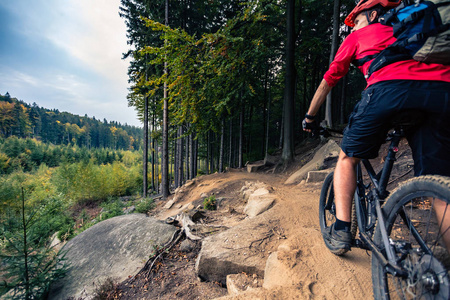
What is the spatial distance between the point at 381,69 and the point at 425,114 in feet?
1.33

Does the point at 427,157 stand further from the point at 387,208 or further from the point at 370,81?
the point at 370,81

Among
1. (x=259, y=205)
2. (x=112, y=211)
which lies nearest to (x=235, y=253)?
(x=259, y=205)

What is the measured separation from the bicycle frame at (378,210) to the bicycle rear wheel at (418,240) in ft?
0.13

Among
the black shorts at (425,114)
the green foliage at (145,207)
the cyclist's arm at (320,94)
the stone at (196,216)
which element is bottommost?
the green foliage at (145,207)

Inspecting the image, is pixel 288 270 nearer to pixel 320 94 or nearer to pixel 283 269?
pixel 283 269

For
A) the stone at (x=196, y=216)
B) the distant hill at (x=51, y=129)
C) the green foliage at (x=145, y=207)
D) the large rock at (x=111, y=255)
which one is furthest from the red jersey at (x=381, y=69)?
the distant hill at (x=51, y=129)

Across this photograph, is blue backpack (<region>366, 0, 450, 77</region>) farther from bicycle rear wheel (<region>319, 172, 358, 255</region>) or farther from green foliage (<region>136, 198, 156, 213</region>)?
green foliage (<region>136, 198, 156, 213</region>)


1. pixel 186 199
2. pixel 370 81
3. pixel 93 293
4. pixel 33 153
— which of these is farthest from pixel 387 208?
pixel 33 153

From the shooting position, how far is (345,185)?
5.75ft

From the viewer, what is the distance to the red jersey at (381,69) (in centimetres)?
125

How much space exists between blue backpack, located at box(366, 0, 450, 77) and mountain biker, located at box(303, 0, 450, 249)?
0.10 m

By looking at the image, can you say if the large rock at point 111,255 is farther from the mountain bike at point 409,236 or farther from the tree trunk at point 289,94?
the tree trunk at point 289,94

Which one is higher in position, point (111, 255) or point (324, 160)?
point (324, 160)

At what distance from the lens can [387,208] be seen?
1374 millimetres
